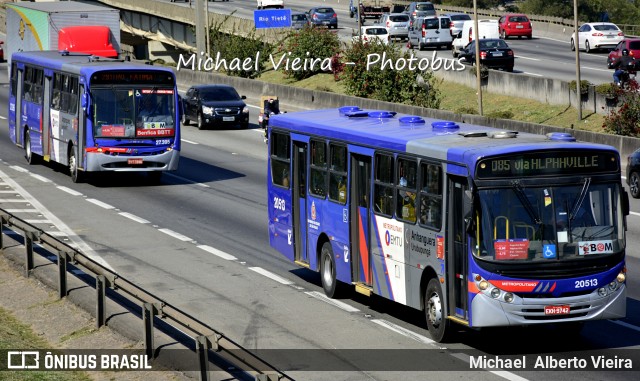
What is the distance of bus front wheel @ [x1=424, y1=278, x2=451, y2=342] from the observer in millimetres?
14836

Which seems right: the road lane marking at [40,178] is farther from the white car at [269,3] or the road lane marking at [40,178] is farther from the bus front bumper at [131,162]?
the white car at [269,3]

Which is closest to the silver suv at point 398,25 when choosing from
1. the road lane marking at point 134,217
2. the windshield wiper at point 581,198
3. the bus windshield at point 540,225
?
the road lane marking at point 134,217

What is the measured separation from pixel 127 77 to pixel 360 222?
15663 mm

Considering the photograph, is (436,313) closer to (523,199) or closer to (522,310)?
(522,310)

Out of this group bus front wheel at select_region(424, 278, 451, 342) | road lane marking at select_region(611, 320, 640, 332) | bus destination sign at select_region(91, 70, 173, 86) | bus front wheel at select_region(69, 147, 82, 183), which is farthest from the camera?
bus front wheel at select_region(69, 147, 82, 183)

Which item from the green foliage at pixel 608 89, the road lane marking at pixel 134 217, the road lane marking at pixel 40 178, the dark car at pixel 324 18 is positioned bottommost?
the road lane marking at pixel 40 178

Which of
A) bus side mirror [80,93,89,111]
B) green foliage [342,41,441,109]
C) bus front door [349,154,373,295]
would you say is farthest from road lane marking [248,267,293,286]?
green foliage [342,41,441,109]

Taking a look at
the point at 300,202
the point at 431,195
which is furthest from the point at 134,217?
the point at 431,195

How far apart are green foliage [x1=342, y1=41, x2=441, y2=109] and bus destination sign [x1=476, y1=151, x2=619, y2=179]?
32781 millimetres

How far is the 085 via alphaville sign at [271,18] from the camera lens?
75062mm

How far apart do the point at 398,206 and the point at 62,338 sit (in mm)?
4796

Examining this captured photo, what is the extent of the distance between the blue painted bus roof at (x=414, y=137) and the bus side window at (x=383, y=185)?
0.20 meters

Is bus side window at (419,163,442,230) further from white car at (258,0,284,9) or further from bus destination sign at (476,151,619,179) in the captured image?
white car at (258,0,284,9)

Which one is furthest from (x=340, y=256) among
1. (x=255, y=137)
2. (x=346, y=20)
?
(x=346, y=20)
